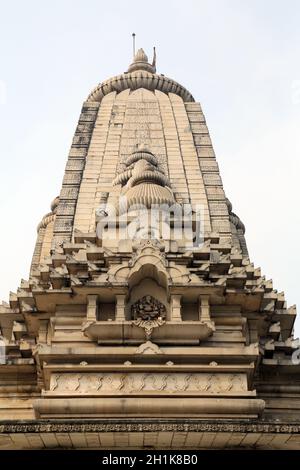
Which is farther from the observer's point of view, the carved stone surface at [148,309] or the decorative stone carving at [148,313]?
the carved stone surface at [148,309]

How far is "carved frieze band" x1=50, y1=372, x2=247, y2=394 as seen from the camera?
60.0ft

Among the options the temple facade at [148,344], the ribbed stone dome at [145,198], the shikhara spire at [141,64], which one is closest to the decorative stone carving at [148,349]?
the temple facade at [148,344]

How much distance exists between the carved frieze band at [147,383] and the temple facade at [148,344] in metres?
0.03

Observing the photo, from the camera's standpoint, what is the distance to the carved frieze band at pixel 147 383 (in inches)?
720

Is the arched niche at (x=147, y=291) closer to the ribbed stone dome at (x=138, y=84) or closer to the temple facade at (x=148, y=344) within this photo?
the temple facade at (x=148, y=344)

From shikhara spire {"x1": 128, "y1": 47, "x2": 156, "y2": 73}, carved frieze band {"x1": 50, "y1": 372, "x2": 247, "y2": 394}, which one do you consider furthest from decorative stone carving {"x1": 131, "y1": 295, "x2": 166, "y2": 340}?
shikhara spire {"x1": 128, "y1": 47, "x2": 156, "y2": 73}

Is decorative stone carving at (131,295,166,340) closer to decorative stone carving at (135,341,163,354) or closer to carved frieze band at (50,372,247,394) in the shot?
decorative stone carving at (135,341,163,354)

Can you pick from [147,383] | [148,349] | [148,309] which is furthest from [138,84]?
Answer: [147,383]

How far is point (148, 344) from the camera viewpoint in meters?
18.7

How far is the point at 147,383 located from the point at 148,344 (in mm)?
955

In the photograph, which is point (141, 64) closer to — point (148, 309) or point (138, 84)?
point (138, 84)
